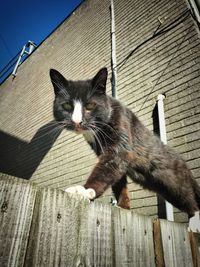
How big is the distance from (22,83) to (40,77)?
204cm

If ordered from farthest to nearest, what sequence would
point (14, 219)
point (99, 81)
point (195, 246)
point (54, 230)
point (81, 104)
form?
point (99, 81) < point (81, 104) < point (195, 246) < point (54, 230) < point (14, 219)

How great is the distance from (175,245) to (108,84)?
5.04m

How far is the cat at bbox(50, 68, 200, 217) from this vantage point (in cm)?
248

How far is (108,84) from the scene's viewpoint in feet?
20.5

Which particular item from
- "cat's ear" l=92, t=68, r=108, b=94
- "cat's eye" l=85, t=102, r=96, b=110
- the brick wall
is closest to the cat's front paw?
"cat's eye" l=85, t=102, r=96, b=110

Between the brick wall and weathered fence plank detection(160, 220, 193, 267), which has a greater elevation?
the brick wall

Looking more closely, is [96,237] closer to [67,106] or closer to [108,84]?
[67,106]

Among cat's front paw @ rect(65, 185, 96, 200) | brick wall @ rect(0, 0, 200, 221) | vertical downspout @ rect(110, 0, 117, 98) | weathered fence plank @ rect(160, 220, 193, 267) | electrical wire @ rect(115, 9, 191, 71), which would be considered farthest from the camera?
vertical downspout @ rect(110, 0, 117, 98)

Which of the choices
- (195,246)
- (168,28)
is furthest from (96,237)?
(168,28)

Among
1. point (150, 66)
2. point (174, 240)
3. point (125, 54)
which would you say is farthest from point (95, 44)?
point (174, 240)

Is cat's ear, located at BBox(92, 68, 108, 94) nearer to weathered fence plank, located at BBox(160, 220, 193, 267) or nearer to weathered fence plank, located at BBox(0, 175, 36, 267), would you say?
weathered fence plank, located at BBox(160, 220, 193, 267)

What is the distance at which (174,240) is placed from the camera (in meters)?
1.86

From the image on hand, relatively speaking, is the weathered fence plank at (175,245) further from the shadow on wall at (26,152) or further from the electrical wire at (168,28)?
the shadow on wall at (26,152)

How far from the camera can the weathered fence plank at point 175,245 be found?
5.67 feet
